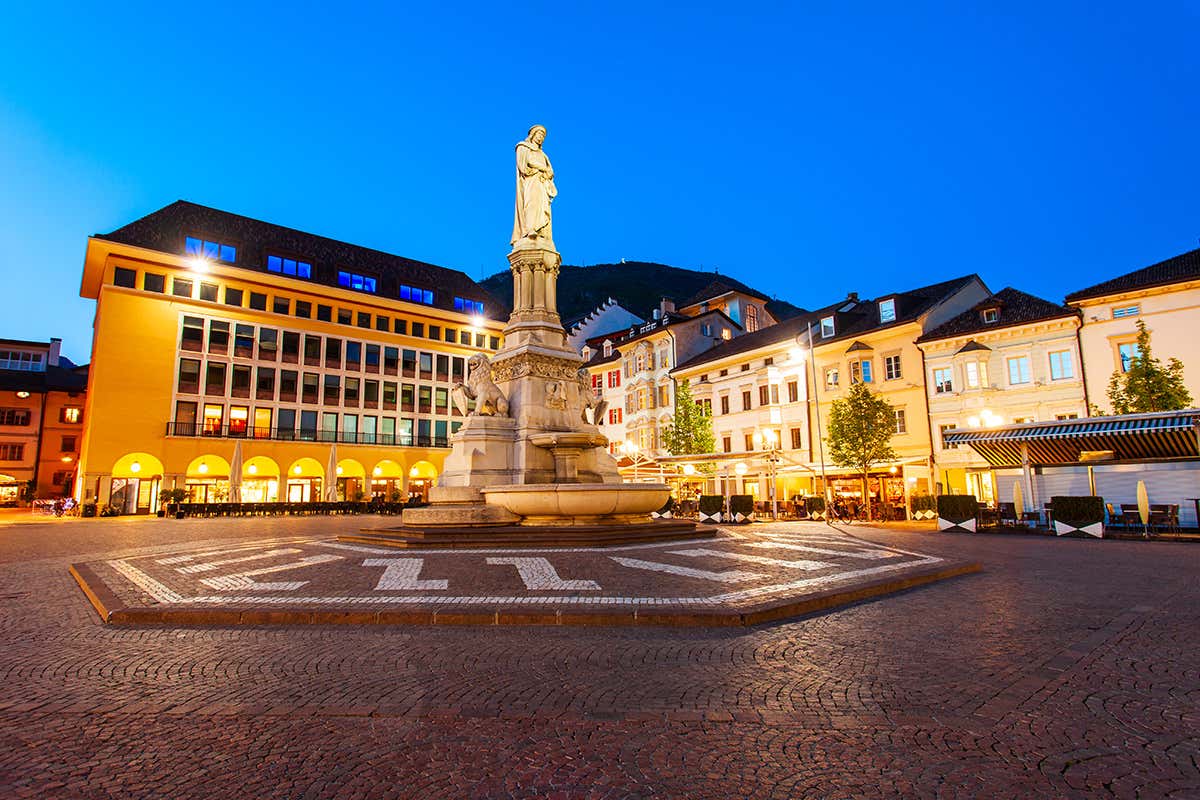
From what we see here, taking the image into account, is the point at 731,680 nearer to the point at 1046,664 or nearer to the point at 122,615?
the point at 1046,664

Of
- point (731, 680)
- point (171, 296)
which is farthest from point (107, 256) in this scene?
point (731, 680)

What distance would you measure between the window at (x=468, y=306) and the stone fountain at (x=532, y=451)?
4737 cm

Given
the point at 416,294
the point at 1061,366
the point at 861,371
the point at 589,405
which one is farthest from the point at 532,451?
the point at 416,294

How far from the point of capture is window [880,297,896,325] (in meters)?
40.1

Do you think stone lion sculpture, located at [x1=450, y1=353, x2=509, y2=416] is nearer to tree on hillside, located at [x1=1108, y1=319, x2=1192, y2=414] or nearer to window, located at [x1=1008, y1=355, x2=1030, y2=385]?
tree on hillside, located at [x1=1108, y1=319, x2=1192, y2=414]

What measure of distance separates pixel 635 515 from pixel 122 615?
1114cm

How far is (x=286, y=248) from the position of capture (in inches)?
2269

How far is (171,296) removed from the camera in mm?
48969

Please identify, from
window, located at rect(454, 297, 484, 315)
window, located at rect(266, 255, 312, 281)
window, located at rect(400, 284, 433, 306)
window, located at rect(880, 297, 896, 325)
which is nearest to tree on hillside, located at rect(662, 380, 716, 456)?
window, located at rect(880, 297, 896, 325)

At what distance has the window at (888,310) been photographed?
40134 millimetres

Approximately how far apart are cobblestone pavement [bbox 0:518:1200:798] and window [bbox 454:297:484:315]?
61.0 metres

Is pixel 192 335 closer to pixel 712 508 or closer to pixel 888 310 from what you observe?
pixel 712 508

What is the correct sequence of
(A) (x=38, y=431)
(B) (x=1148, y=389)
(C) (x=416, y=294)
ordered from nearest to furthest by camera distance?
(B) (x=1148, y=389) → (C) (x=416, y=294) → (A) (x=38, y=431)

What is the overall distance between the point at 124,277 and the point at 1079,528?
57.5 metres
